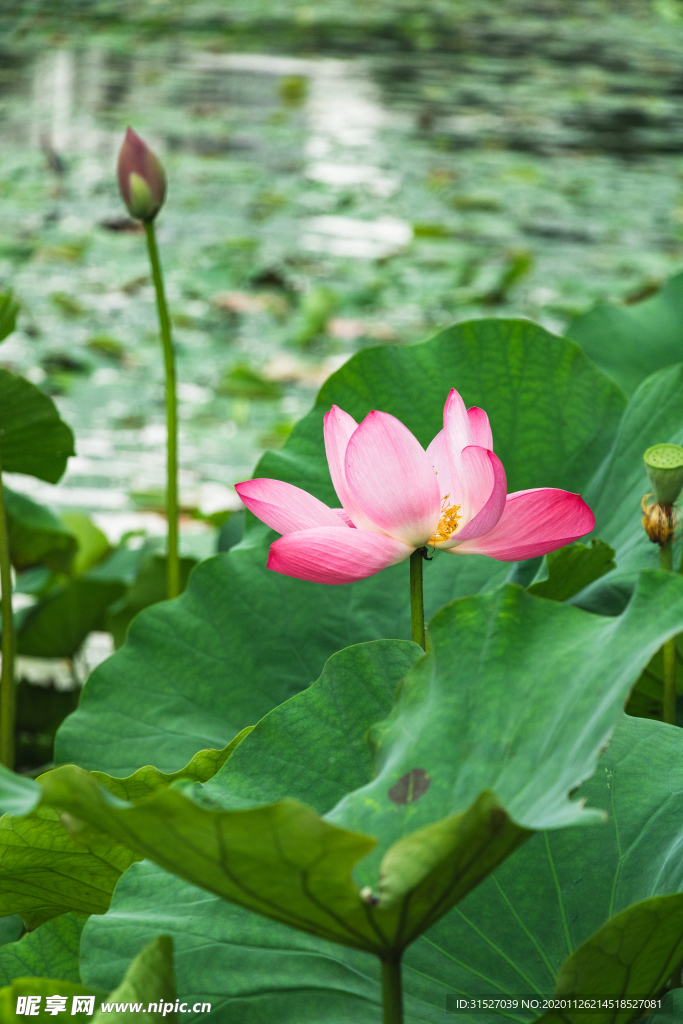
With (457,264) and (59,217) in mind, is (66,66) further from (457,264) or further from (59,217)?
(457,264)

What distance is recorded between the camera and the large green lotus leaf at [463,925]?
0.45 m

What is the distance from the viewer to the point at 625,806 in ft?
1.71

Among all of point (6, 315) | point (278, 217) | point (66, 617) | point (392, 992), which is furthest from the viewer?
point (278, 217)

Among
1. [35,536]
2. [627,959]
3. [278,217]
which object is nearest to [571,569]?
[627,959]

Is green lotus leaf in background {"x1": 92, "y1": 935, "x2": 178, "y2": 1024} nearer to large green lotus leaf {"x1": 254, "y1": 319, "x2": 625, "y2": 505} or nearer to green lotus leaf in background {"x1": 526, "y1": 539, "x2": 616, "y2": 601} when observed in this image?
green lotus leaf in background {"x1": 526, "y1": 539, "x2": 616, "y2": 601}

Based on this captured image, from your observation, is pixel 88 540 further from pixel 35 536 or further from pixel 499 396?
pixel 499 396

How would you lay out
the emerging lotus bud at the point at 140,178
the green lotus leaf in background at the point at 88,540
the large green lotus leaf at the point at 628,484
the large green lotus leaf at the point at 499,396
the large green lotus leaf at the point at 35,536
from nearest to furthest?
the large green lotus leaf at the point at 628,484 → the large green lotus leaf at the point at 499,396 → the emerging lotus bud at the point at 140,178 → the large green lotus leaf at the point at 35,536 → the green lotus leaf in background at the point at 88,540

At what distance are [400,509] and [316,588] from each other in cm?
28

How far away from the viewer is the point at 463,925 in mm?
494

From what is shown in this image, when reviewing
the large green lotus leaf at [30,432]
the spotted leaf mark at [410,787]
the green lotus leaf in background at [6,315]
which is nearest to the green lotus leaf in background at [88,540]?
the large green lotus leaf at [30,432]

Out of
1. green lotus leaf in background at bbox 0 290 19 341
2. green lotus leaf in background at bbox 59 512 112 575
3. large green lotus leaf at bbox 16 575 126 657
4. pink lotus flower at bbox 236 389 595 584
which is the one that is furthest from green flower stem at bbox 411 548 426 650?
green lotus leaf in background at bbox 59 512 112 575

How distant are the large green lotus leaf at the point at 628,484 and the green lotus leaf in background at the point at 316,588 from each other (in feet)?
0.09

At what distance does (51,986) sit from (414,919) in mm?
175

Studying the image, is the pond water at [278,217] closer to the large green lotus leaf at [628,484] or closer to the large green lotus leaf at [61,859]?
the large green lotus leaf at [628,484]
